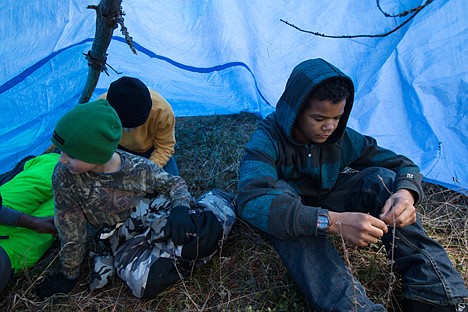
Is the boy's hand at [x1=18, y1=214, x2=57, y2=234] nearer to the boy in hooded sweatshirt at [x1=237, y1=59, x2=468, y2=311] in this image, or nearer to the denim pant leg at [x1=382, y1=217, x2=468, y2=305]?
the boy in hooded sweatshirt at [x1=237, y1=59, x2=468, y2=311]

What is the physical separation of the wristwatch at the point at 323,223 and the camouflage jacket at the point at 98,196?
1.74 ft

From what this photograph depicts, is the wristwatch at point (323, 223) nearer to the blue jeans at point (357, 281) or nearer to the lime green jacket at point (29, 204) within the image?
the blue jeans at point (357, 281)

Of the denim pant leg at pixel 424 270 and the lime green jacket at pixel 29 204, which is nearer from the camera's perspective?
the denim pant leg at pixel 424 270

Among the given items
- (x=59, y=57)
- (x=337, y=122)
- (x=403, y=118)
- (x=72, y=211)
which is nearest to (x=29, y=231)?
(x=72, y=211)

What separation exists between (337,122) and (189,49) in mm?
1203

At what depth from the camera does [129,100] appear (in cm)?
175

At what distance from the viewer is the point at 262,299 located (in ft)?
5.20

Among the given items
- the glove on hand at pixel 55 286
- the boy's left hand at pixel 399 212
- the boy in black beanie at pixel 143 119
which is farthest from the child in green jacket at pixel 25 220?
the boy's left hand at pixel 399 212

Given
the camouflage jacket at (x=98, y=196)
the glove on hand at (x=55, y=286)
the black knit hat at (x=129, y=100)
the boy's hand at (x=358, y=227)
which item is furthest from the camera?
the black knit hat at (x=129, y=100)

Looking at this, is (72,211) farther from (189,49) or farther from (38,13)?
(189,49)

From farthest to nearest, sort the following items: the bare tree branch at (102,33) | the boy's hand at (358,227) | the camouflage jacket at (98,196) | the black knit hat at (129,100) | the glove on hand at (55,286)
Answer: the bare tree branch at (102,33) < the black knit hat at (129,100) < the glove on hand at (55,286) < the camouflage jacket at (98,196) < the boy's hand at (358,227)

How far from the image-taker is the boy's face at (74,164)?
1.40 metres

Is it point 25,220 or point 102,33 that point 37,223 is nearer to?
point 25,220

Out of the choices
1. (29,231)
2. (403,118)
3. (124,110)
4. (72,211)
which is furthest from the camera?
(403,118)
